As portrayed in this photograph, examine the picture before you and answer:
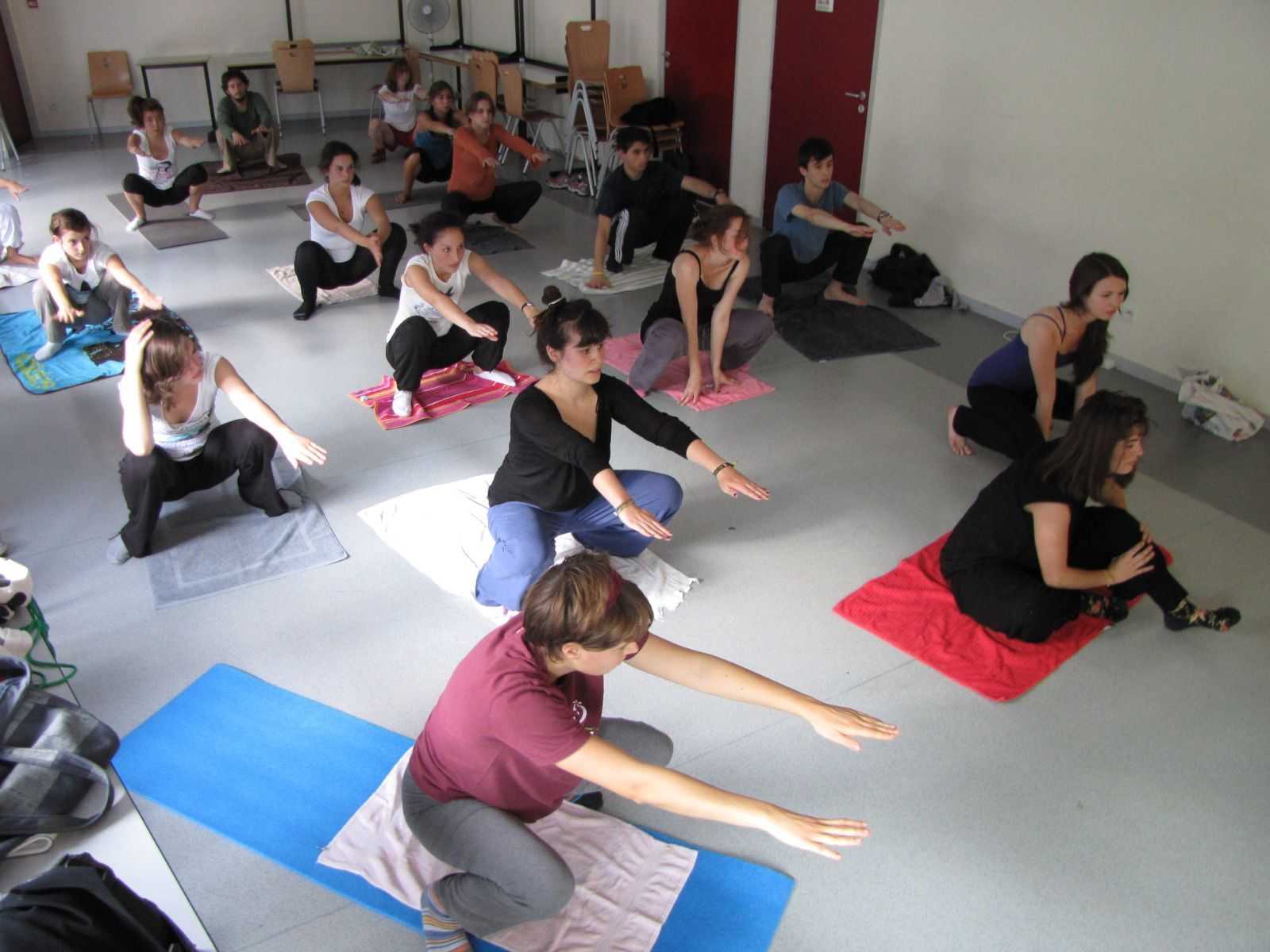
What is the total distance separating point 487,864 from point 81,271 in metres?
4.04

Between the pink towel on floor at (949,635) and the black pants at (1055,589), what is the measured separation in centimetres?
5

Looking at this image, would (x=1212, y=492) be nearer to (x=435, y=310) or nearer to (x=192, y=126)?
(x=435, y=310)

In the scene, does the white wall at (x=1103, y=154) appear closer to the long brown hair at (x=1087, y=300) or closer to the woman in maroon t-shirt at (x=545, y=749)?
the long brown hair at (x=1087, y=300)

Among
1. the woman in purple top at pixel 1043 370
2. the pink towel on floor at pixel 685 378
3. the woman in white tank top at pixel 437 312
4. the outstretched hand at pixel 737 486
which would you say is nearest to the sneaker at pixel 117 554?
the woman in white tank top at pixel 437 312

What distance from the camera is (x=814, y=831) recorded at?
1.55 meters

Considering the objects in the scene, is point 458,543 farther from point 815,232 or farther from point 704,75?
point 704,75

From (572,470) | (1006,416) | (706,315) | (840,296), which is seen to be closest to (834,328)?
(840,296)

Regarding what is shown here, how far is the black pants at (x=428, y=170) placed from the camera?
716 cm

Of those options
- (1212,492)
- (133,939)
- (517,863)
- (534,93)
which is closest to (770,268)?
(1212,492)

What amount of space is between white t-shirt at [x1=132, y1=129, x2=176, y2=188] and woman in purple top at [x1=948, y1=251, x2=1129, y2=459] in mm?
5509

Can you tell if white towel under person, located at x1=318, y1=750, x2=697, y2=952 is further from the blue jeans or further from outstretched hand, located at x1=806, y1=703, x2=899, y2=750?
the blue jeans

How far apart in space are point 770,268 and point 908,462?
5.68 feet

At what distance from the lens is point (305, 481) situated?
11.8 feet

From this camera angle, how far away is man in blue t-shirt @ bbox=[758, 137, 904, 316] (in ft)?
16.4
